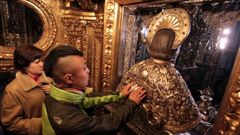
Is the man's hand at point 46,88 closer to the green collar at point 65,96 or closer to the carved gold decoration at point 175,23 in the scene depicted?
the green collar at point 65,96

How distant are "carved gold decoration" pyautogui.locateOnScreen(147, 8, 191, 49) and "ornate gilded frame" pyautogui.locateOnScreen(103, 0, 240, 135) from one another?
95mm

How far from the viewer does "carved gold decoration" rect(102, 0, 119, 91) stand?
187 cm

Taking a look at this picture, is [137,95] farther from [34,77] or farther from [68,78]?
[34,77]

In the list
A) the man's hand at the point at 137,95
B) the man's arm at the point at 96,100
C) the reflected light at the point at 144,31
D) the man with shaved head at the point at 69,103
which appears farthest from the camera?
the reflected light at the point at 144,31

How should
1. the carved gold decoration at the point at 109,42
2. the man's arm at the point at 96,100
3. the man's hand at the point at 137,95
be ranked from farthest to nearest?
the carved gold decoration at the point at 109,42, the man's arm at the point at 96,100, the man's hand at the point at 137,95

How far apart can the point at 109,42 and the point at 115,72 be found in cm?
35

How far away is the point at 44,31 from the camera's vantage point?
2.59 m

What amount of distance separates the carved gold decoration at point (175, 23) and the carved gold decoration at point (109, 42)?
A: 0.61 metres

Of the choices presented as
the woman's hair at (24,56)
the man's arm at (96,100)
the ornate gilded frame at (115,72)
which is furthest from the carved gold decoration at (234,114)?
the woman's hair at (24,56)

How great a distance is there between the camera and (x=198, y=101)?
139 centimetres

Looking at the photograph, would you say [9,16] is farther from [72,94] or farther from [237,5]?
[237,5]

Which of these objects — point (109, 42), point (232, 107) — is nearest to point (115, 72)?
point (109, 42)

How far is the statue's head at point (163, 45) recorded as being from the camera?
3.79ft

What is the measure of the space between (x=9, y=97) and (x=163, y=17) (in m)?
1.40
